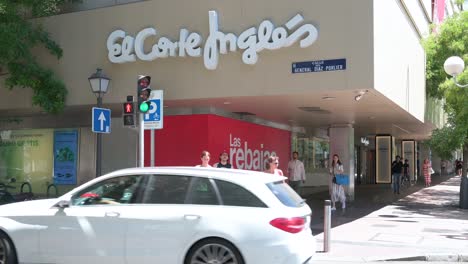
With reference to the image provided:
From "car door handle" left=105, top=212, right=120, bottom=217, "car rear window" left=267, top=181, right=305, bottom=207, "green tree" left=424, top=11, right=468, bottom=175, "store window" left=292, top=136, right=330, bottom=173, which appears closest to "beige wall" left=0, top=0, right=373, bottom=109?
"car rear window" left=267, top=181, right=305, bottom=207

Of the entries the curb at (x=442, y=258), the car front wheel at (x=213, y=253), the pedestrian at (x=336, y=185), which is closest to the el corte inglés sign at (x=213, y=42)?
the pedestrian at (x=336, y=185)

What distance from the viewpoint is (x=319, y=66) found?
1295cm

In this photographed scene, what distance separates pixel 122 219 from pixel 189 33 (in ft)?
27.9

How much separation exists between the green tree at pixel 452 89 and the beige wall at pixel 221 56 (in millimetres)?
6602

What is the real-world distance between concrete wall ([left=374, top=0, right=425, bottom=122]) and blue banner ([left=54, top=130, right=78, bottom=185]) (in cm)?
1109

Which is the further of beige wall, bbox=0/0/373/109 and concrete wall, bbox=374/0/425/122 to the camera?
concrete wall, bbox=374/0/425/122

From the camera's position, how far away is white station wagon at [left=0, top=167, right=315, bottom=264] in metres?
6.38

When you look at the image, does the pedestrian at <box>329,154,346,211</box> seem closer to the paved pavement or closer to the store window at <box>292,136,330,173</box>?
the paved pavement

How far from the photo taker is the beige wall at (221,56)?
12750 millimetres

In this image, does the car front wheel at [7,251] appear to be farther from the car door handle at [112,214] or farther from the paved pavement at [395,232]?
the paved pavement at [395,232]

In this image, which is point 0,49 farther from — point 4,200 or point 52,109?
point 4,200

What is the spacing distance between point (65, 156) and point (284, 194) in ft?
46.7

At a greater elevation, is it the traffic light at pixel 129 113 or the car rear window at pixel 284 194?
the traffic light at pixel 129 113

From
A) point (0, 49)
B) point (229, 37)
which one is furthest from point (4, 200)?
point (229, 37)
